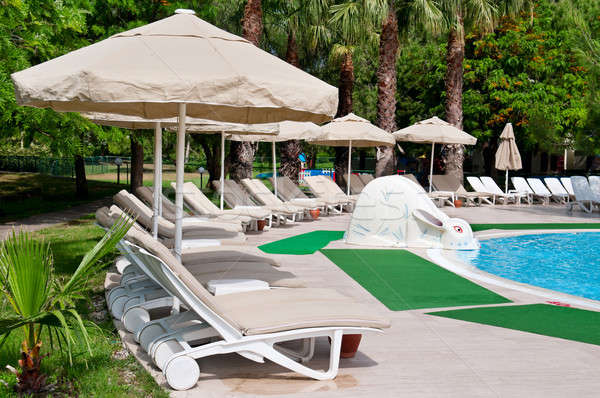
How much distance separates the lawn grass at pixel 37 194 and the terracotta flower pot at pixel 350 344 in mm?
12132

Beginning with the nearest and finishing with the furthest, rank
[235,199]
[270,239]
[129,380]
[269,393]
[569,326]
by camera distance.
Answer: [269,393]
[129,380]
[569,326]
[270,239]
[235,199]

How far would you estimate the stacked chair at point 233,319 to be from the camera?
13.5 ft

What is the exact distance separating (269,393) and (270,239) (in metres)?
8.46

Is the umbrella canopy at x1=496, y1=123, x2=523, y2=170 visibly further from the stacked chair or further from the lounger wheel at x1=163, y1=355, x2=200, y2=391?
the lounger wheel at x1=163, y1=355, x2=200, y2=391

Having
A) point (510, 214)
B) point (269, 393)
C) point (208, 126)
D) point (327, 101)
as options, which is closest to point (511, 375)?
point (269, 393)

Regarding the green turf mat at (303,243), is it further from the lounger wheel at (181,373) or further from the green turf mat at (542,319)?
the lounger wheel at (181,373)

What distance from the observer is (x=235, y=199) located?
1462cm

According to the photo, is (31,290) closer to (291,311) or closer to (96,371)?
(96,371)

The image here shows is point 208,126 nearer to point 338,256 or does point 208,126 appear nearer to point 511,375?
point 338,256

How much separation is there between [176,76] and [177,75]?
0.02 meters

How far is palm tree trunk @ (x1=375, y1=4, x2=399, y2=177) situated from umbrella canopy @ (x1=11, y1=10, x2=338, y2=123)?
16.3 m

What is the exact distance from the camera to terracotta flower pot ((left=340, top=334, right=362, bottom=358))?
186 inches

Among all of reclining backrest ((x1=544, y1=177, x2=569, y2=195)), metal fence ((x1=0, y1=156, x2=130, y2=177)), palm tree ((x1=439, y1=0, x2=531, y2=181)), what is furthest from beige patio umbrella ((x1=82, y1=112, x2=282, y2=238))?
metal fence ((x1=0, y1=156, x2=130, y2=177))

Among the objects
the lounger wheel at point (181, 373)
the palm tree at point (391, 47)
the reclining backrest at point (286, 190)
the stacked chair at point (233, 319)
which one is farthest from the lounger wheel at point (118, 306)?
the palm tree at point (391, 47)
